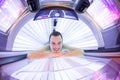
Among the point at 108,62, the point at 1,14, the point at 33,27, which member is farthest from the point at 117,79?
the point at 1,14

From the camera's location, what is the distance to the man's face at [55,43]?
1.45 m

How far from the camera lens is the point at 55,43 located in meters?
1.46

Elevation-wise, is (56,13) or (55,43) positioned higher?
(56,13)

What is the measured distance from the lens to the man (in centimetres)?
145

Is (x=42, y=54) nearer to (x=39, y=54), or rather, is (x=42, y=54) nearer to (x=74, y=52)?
(x=39, y=54)

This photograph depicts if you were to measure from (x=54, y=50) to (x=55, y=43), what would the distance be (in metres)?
0.04

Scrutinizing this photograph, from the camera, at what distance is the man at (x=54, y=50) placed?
1452 mm

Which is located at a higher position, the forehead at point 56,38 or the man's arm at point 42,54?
the forehead at point 56,38

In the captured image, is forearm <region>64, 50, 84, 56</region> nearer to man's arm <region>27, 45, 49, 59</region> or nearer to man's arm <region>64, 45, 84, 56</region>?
man's arm <region>64, 45, 84, 56</region>

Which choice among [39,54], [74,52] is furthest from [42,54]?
[74,52]

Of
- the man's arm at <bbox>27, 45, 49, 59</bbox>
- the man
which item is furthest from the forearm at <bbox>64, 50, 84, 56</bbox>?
the man's arm at <bbox>27, 45, 49, 59</bbox>

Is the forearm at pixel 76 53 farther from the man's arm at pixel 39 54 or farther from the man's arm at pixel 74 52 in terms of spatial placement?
the man's arm at pixel 39 54

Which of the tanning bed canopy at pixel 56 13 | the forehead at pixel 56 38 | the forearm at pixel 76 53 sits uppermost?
the tanning bed canopy at pixel 56 13

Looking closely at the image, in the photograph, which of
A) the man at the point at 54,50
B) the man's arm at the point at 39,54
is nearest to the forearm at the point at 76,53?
the man at the point at 54,50
